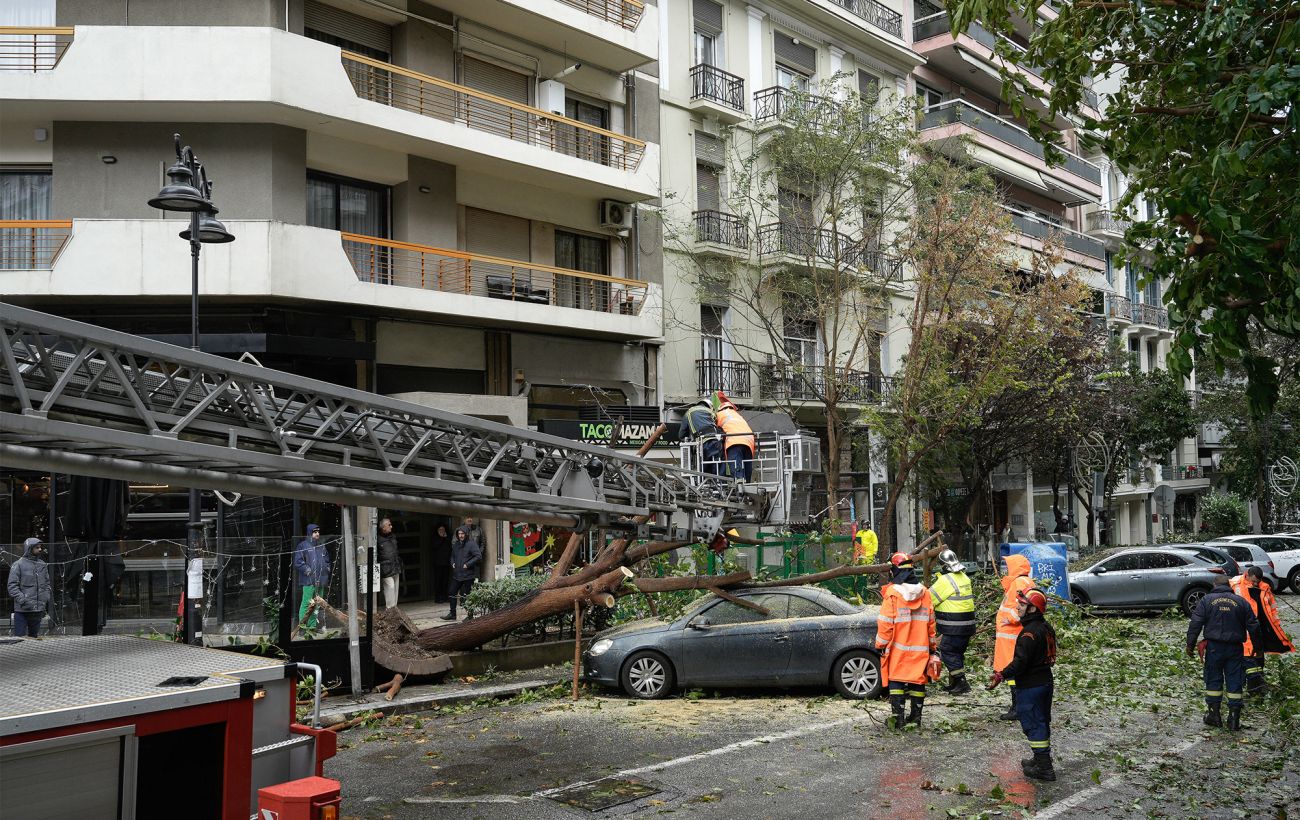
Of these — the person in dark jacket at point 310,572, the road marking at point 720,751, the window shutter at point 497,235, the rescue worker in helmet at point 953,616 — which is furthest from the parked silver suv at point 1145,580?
the person in dark jacket at point 310,572

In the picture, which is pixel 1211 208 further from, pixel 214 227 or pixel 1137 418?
pixel 1137 418

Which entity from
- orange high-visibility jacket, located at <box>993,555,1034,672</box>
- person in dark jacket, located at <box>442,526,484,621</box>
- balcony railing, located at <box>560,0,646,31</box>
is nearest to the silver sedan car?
orange high-visibility jacket, located at <box>993,555,1034,672</box>

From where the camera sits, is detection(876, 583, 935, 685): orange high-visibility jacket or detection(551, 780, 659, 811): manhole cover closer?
detection(551, 780, 659, 811): manhole cover

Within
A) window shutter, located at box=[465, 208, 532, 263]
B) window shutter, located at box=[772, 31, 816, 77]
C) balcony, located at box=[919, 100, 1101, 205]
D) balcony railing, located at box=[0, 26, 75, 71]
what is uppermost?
window shutter, located at box=[772, 31, 816, 77]

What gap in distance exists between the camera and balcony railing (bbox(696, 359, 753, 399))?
26.0 metres

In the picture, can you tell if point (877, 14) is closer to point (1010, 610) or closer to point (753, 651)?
point (753, 651)

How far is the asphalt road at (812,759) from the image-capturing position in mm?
8102

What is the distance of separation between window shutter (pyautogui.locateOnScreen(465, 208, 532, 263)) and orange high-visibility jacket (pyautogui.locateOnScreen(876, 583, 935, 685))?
1387 cm

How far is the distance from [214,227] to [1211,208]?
1127 cm

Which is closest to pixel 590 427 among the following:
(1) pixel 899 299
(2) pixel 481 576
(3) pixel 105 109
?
(2) pixel 481 576

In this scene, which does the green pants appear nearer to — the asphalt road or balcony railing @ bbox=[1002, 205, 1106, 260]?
the asphalt road

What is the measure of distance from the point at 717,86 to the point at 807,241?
603 centimetres

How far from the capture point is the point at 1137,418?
121 ft

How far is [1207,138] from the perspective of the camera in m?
8.38
